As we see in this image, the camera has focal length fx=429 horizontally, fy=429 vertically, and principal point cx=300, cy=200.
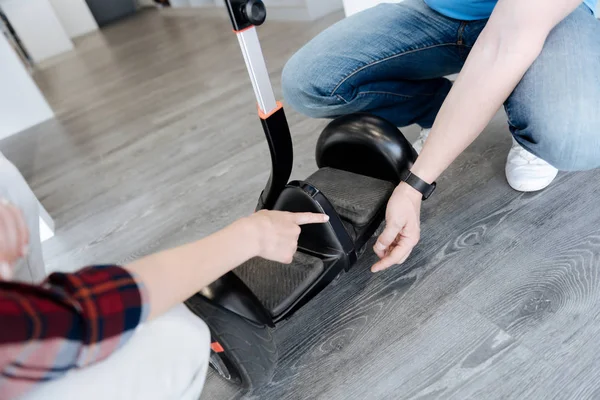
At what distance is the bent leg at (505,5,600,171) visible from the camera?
0.69 m

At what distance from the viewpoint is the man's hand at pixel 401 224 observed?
2.40 feet

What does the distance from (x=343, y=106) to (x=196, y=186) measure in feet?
1.95

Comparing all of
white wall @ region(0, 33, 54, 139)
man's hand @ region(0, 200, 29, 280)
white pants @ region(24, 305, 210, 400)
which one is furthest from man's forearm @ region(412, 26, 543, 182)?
white wall @ region(0, 33, 54, 139)

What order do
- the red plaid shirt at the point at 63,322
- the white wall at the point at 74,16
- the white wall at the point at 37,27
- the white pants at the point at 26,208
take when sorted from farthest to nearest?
the white wall at the point at 74,16, the white wall at the point at 37,27, the white pants at the point at 26,208, the red plaid shirt at the point at 63,322

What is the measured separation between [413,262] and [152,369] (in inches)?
22.5

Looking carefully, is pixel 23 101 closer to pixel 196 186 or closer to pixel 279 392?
pixel 196 186

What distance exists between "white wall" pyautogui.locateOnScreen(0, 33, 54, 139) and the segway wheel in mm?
2529

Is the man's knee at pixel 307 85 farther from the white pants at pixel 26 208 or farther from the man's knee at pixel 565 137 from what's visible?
the white pants at pixel 26 208

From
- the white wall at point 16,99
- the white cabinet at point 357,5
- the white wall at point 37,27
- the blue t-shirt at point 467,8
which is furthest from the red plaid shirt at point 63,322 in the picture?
the white wall at point 37,27

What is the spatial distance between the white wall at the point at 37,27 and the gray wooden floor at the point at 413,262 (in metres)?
3.86

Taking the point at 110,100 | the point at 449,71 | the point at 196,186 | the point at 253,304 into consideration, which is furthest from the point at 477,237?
the point at 110,100

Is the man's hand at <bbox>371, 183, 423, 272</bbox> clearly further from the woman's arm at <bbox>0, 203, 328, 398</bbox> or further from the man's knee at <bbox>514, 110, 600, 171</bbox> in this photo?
the woman's arm at <bbox>0, 203, 328, 398</bbox>

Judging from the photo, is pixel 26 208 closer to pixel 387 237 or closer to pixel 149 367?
pixel 149 367

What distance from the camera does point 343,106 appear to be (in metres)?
1.01
